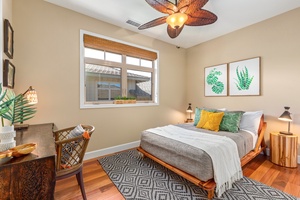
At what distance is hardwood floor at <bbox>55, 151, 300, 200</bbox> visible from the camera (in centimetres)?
176

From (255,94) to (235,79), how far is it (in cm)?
54

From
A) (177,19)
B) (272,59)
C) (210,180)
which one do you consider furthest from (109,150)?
(272,59)

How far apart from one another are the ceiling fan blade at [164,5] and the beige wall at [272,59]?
2.25 metres

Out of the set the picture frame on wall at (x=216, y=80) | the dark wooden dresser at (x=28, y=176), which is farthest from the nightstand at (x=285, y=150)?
the dark wooden dresser at (x=28, y=176)

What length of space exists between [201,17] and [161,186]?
2.41 metres

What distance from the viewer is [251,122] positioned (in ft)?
8.80

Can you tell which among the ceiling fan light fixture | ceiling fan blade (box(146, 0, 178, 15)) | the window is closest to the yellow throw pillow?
the window

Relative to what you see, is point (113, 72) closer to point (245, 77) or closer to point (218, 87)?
point (218, 87)

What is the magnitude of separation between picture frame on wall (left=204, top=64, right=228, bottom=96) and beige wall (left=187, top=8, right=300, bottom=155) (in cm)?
16

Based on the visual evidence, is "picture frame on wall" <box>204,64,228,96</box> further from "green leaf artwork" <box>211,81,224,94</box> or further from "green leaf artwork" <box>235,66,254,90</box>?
"green leaf artwork" <box>235,66,254,90</box>

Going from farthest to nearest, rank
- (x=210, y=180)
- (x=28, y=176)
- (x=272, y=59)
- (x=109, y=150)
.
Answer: (x=109, y=150)
(x=272, y=59)
(x=210, y=180)
(x=28, y=176)

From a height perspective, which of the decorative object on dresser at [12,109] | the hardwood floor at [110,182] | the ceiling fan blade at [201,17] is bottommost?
the hardwood floor at [110,182]

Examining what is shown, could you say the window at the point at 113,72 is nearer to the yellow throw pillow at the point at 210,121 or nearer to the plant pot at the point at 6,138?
the yellow throw pillow at the point at 210,121

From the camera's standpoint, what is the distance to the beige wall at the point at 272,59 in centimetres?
253
